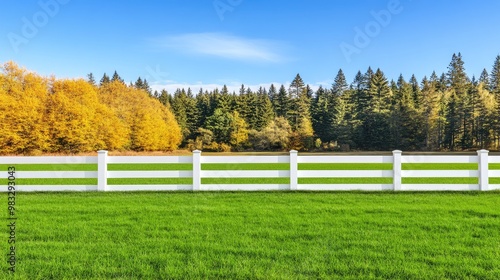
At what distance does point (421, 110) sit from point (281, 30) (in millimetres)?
56383

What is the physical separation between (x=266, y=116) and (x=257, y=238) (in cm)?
7383

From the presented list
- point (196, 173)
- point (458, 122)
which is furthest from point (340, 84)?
point (196, 173)

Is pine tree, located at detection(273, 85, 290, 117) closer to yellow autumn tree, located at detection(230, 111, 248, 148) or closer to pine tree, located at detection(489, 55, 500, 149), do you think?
yellow autumn tree, located at detection(230, 111, 248, 148)

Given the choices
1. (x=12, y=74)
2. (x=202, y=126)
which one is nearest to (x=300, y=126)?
(x=202, y=126)

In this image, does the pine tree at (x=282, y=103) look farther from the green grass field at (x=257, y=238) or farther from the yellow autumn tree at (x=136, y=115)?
the green grass field at (x=257, y=238)

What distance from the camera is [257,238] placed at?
531 centimetres

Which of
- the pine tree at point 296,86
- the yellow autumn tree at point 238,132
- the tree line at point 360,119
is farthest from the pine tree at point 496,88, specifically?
the yellow autumn tree at point 238,132

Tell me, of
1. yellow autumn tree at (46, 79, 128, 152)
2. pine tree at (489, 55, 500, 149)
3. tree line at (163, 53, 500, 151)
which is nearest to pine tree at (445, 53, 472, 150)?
Result: tree line at (163, 53, 500, 151)

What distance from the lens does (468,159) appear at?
9.98 meters

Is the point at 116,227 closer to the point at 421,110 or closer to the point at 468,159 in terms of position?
the point at 468,159

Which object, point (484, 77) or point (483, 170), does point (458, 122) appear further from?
point (483, 170)

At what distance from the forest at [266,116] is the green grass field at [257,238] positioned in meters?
37.7

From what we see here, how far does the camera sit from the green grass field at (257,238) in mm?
4086

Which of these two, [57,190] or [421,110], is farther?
[421,110]
